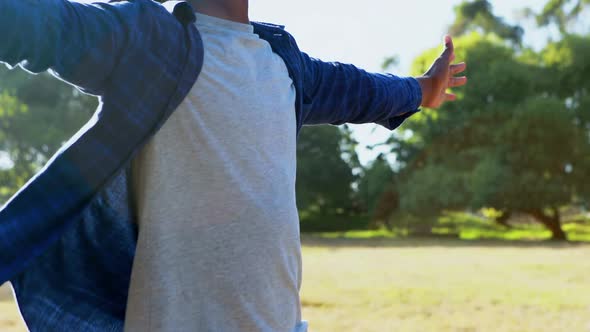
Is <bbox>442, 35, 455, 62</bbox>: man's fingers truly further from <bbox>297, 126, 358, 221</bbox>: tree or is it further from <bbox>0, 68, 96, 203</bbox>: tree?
<bbox>0, 68, 96, 203</bbox>: tree

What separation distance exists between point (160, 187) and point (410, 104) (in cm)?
69

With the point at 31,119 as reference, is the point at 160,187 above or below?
below

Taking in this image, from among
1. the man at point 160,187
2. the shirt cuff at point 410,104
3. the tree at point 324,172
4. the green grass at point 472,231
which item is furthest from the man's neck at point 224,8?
the green grass at point 472,231

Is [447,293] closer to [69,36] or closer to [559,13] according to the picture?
[69,36]

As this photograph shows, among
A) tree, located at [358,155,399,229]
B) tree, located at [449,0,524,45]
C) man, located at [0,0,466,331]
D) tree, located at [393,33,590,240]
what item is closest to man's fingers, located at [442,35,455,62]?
man, located at [0,0,466,331]

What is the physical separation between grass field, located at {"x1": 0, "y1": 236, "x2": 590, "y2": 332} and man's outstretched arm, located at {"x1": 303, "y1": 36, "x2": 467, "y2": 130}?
11.9ft

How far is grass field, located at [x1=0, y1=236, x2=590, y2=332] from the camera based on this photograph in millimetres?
5363

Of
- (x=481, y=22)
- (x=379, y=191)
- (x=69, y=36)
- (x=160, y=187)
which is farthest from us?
(x=481, y=22)

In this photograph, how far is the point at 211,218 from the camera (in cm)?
109

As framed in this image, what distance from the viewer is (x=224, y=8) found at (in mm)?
1194

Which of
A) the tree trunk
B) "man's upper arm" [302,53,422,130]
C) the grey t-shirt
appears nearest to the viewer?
the grey t-shirt

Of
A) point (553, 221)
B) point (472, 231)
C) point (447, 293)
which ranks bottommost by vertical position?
point (472, 231)

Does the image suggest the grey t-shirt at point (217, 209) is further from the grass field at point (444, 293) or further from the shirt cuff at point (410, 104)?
the grass field at point (444, 293)

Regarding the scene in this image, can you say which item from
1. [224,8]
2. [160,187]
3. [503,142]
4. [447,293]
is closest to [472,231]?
[503,142]
